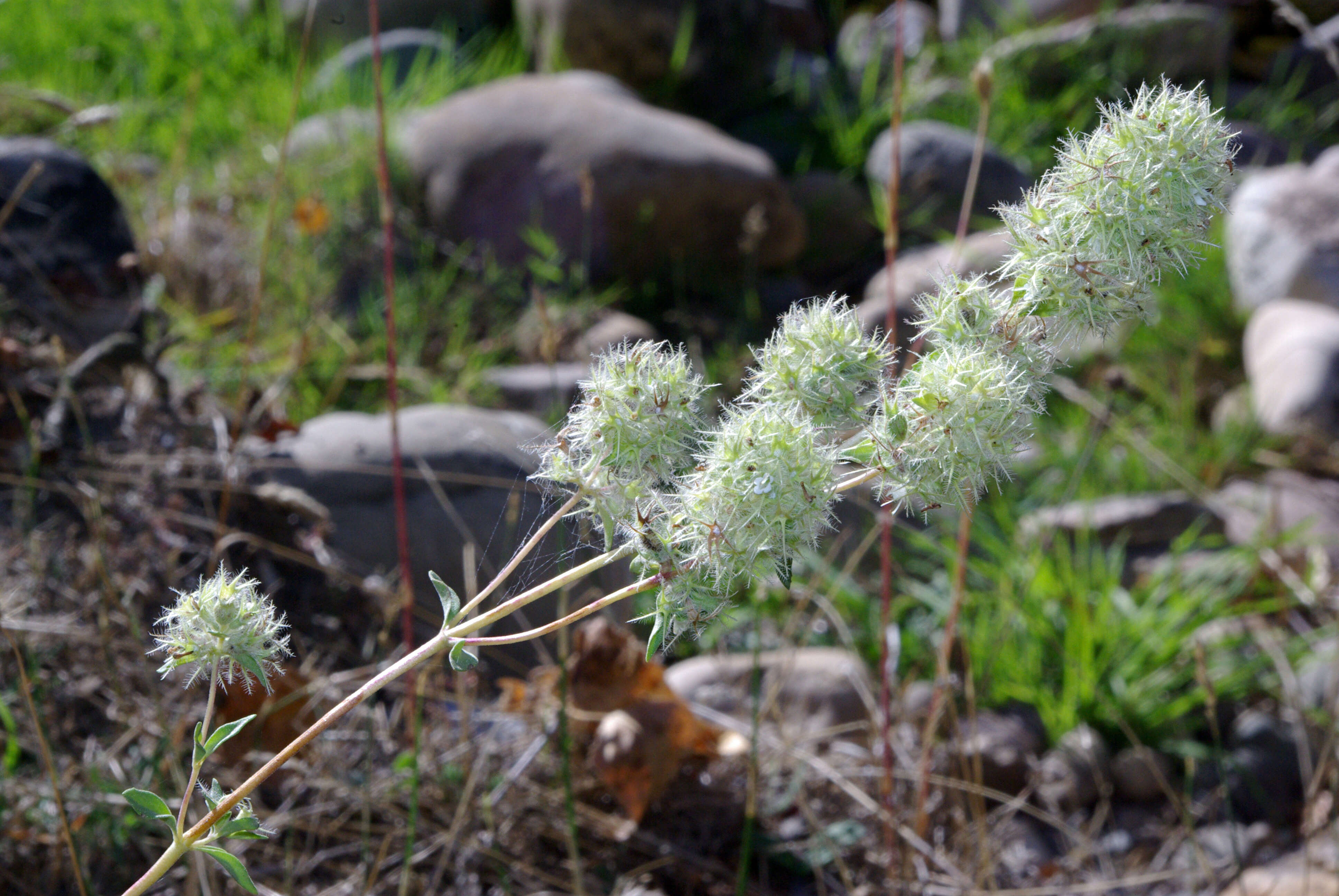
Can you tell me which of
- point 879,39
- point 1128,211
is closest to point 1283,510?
point 1128,211

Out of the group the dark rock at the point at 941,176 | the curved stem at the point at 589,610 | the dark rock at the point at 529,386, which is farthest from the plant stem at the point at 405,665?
the dark rock at the point at 941,176

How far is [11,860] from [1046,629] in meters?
2.45

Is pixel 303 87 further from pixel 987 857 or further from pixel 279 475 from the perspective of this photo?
pixel 987 857

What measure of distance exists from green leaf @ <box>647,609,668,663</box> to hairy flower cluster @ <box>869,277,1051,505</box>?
0.18m

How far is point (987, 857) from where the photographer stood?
1.93 meters

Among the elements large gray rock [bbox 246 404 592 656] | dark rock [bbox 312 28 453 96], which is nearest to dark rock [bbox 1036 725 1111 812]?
large gray rock [bbox 246 404 592 656]

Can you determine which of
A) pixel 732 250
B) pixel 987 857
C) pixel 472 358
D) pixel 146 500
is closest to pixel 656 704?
pixel 987 857

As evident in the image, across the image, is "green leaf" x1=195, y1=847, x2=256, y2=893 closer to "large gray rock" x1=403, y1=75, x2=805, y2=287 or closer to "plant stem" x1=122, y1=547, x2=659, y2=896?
"plant stem" x1=122, y1=547, x2=659, y2=896

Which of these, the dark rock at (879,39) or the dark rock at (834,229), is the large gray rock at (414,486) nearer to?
the dark rock at (834,229)

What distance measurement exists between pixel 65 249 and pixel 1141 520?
3.40 metres

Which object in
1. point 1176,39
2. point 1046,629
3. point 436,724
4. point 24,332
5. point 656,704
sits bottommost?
point 1046,629

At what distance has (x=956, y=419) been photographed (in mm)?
718

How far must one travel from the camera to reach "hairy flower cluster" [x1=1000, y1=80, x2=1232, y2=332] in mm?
743

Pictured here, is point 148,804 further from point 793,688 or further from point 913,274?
point 913,274
